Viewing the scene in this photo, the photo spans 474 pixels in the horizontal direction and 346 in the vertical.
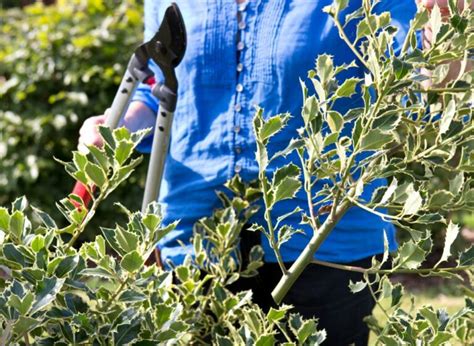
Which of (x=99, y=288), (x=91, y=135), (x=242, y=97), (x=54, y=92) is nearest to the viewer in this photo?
(x=99, y=288)

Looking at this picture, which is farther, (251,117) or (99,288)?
(251,117)

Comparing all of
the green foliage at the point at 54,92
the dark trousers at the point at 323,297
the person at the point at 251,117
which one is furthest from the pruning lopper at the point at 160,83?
the green foliage at the point at 54,92

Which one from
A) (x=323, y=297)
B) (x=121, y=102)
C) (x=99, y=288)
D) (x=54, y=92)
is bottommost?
(x=54, y=92)

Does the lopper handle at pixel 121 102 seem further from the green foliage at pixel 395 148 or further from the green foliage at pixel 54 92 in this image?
the green foliage at pixel 54 92

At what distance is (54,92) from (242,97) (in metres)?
4.42

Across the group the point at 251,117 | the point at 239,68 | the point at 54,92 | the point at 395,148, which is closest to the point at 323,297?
the point at 251,117

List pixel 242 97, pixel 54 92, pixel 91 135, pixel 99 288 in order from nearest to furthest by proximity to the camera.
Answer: pixel 99 288
pixel 91 135
pixel 242 97
pixel 54 92

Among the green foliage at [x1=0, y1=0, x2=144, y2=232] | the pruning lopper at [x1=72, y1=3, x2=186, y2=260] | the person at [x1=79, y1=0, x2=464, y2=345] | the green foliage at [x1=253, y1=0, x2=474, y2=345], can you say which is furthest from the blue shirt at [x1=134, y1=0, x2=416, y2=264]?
the green foliage at [x1=0, y1=0, x2=144, y2=232]

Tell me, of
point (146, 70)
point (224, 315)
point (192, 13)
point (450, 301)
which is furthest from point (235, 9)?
point (450, 301)

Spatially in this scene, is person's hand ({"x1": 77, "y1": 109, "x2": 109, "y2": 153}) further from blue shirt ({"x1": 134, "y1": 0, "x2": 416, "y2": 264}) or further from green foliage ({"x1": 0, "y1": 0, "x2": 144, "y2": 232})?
green foliage ({"x1": 0, "y1": 0, "x2": 144, "y2": 232})

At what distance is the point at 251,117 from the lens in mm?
2408

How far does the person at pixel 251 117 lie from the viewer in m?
2.32

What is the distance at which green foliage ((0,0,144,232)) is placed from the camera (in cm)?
639

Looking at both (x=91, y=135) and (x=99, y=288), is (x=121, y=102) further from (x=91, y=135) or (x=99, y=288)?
(x=99, y=288)
